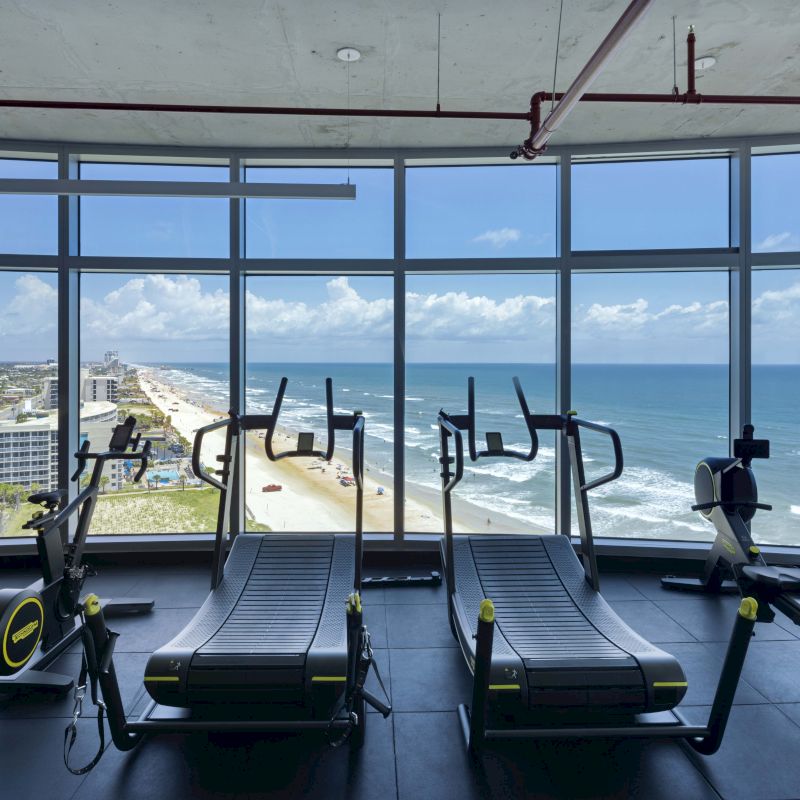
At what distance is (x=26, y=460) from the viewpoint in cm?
475

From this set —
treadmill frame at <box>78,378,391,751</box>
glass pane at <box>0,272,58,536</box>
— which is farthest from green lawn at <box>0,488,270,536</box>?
treadmill frame at <box>78,378,391,751</box>

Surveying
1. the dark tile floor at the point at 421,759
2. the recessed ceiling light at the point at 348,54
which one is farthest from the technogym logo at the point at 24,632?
the recessed ceiling light at the point at 348,54

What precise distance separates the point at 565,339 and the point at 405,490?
1885mm

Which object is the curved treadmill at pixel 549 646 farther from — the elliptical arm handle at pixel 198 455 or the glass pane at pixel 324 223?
the glass pane at pixel 324 223

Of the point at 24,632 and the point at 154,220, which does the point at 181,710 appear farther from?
the point at 154,220

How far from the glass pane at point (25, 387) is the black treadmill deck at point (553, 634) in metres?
3.68

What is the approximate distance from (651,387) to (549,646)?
2307 centimetres

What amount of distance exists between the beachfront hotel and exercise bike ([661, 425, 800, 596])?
0.03m

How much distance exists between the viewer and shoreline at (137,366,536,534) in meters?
4.79

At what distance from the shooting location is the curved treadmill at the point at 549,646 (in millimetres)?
2207

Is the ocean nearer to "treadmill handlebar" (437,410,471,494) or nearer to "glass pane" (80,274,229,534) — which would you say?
"glass pane" (80,274,229,534)

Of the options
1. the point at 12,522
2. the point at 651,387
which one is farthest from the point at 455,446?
the point at 651,387

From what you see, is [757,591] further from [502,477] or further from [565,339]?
[502,477]

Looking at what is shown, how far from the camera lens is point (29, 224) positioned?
15.1ft
